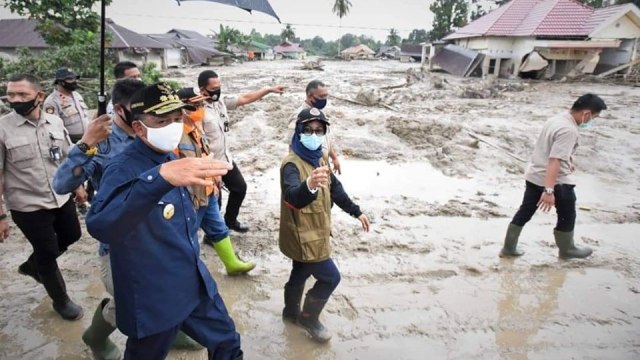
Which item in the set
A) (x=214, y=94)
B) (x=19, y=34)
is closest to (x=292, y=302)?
(x=214, y=94)

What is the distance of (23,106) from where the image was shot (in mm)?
2740

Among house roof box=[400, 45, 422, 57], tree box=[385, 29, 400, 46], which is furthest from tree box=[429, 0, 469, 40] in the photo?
tree box=[385, 29, 400, 46]

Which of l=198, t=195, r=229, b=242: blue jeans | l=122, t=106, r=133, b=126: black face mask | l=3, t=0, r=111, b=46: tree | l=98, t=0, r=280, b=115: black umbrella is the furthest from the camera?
l=3, t=0, r=111, b=46: tree

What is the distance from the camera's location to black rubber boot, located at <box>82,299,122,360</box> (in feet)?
8.05

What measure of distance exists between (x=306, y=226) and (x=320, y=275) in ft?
1.33

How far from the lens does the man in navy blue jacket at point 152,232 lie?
1480 millimetres

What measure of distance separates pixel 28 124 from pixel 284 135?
631 cm

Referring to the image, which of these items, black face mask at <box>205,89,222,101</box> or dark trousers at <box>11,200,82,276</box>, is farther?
black face mask at <box>205,89,222,101</box>

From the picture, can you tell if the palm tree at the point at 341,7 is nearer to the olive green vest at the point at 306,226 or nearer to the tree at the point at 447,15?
the tree at the point at 447,15

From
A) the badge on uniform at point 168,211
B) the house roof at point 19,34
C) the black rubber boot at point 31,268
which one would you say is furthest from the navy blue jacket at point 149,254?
the house roof at point 19,34

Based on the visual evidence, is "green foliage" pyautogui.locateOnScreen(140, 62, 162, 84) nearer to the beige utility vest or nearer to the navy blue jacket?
the beige utility vest

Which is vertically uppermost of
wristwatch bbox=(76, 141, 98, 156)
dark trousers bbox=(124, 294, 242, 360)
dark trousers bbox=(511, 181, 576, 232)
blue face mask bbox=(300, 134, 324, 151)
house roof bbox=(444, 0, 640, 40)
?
house roof bbox=(444, 0, 640, 40)

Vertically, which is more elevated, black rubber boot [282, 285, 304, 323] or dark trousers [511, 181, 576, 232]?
dark trousers [511, 181, 576, 232]

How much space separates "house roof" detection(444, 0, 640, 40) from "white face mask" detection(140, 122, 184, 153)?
82.7 ft
